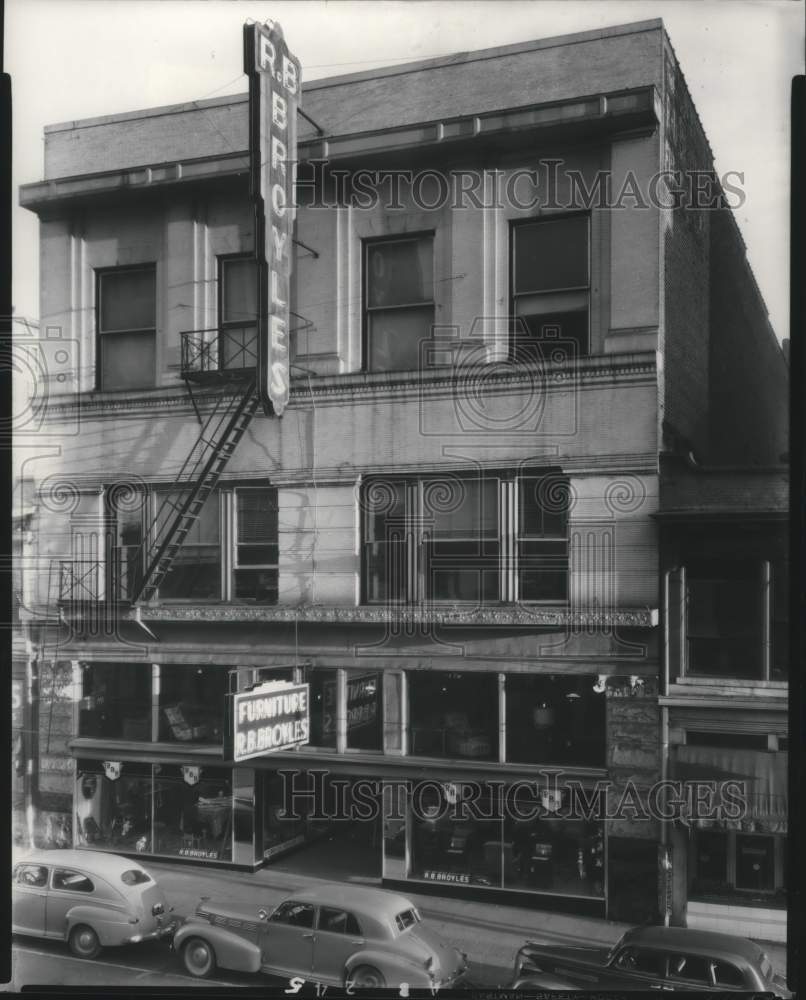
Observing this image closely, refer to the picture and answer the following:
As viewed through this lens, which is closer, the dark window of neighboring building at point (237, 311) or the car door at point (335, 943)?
the car door at point (335, 943)

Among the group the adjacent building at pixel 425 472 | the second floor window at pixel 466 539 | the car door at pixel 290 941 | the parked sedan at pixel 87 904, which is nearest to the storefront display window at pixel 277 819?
the adjacent building at pixel 425 472

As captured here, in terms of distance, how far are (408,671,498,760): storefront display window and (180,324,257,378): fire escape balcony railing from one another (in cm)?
342

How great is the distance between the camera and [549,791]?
804cm

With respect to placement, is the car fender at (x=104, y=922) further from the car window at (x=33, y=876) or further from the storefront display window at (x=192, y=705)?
the storefront display window at (x=192, y=705)

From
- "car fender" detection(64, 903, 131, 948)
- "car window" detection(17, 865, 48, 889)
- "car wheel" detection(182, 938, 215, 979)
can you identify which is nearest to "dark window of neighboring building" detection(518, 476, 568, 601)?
"car wheel" detection(182, 938, 215, 979)

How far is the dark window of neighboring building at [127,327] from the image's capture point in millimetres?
8945

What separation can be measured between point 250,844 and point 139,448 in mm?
3956

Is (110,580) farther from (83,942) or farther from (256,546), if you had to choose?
(83,942)

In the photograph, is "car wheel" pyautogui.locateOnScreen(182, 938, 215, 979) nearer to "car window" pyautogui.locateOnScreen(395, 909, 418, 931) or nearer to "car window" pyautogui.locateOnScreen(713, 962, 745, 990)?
"car window" pyautogui.locateOnScreen(395, 909, 418, 931)

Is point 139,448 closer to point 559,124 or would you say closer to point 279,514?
point 279,514

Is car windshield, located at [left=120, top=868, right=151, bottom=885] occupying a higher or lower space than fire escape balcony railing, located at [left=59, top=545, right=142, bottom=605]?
lower

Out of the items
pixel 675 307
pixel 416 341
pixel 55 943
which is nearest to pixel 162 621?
pixel 55 943

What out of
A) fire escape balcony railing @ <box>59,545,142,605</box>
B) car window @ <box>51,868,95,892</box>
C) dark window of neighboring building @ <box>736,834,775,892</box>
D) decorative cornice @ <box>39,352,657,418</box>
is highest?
decorative cornice @ <box>39,352,657,418</box>

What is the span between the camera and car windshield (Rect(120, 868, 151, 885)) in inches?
332
